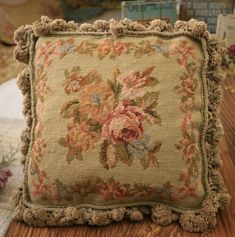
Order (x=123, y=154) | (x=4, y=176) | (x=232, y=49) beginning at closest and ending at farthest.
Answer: (x=123, y=154), (x=4, y=176), (x=232, y=49)

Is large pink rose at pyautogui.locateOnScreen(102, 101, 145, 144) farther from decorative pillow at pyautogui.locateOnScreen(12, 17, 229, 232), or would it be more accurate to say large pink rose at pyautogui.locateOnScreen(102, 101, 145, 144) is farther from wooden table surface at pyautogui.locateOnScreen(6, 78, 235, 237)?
wooden table surface at pyautogui.locateOnScreen(6, 78, 235, 237)

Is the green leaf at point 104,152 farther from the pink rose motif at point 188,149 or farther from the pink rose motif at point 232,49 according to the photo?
the pink rose motif at point 232,49

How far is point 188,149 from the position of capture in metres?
0.70

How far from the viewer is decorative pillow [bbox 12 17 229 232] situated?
697 millimetres

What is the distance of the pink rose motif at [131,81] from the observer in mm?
721

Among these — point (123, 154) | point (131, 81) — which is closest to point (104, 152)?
point (123, 154)

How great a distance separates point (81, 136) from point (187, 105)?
7.7 inches

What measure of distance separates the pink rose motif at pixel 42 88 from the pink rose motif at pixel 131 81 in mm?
139

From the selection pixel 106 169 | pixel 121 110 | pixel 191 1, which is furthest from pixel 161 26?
pixel 191 1

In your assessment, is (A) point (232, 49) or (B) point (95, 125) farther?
(A) point (232, 49)

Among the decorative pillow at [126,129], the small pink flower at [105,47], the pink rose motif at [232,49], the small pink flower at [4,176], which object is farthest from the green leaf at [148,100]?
the pink rose motif at [232,49]

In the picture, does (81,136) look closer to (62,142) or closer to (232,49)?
(62,142)

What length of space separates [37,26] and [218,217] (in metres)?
0.49

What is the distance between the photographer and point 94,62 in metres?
0.74
